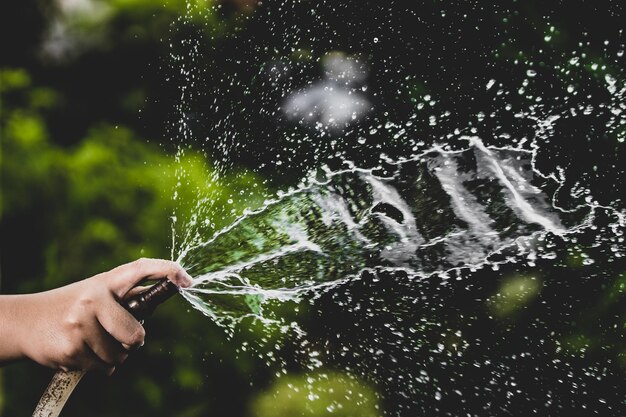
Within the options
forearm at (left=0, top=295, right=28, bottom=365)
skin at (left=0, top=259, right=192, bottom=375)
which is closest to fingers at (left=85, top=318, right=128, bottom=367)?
skin at (left=0, top=259, right=192, bottom=375)

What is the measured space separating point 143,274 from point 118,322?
99 millimetres

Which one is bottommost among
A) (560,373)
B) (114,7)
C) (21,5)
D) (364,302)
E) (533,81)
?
(560,373)

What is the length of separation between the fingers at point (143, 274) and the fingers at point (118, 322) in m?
0.03

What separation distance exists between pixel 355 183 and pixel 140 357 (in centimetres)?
169

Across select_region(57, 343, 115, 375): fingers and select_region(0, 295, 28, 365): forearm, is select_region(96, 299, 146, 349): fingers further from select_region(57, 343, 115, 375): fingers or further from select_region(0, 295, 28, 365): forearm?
select_region(0, 295, 28, 365): forearm

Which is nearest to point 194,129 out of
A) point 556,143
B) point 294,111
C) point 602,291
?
point 294,111

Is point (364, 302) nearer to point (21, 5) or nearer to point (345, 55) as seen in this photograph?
point (345, 55)

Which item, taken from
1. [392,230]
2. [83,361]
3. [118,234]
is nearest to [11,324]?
[83,361]

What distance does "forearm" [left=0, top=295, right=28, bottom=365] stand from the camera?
130cm

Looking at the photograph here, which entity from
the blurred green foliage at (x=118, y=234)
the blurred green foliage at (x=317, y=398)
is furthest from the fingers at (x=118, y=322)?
the blurred green foliage at (x=317, y=398)

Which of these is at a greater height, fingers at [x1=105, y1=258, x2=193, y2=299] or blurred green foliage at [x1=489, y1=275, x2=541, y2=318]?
fingers at [x1=105, y1=258, x2=193, y2=299]

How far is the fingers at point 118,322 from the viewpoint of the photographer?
118 cm

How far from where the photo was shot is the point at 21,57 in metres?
3.62

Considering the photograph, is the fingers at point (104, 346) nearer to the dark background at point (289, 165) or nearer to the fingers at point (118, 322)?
the fingers at point (118, 322)
